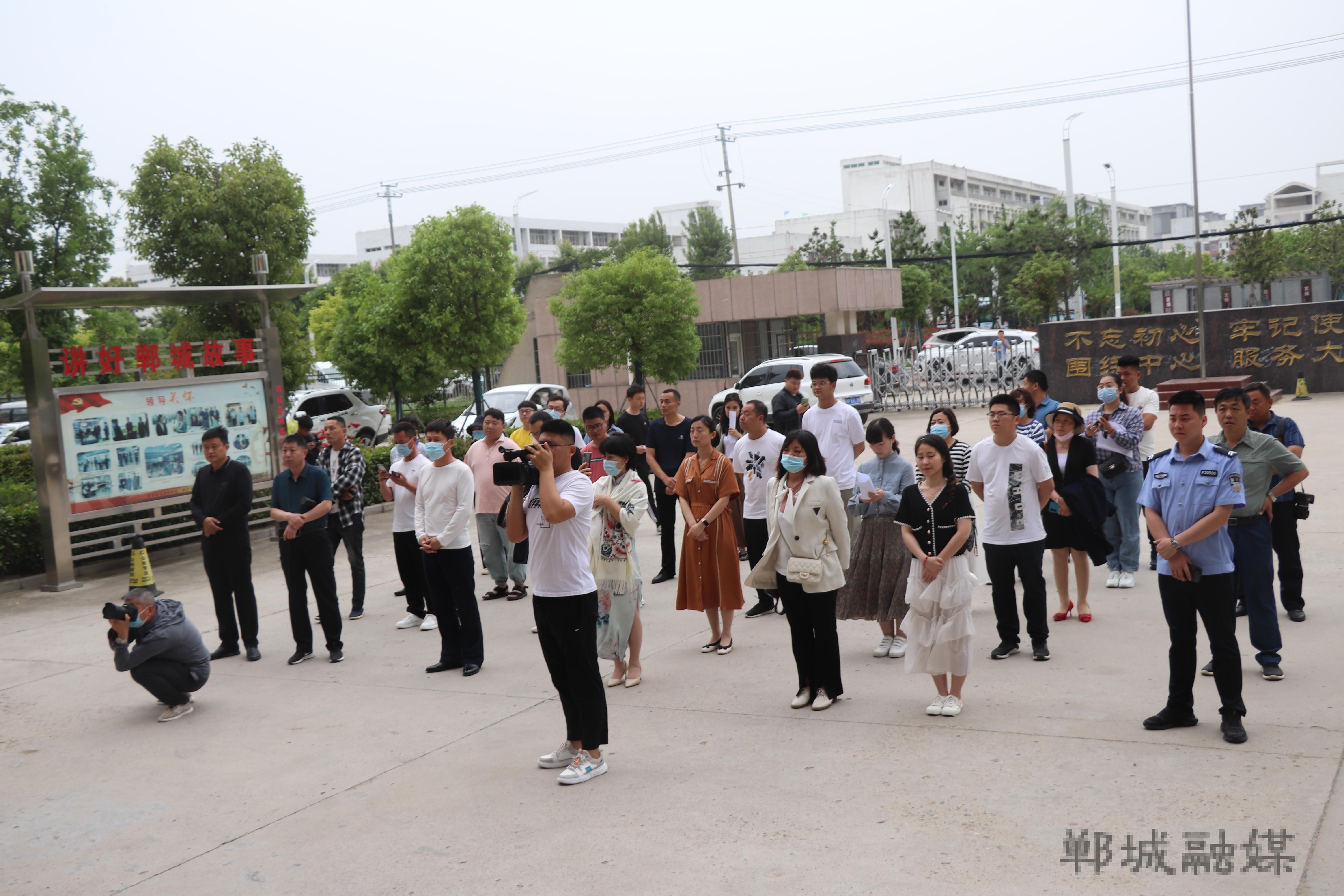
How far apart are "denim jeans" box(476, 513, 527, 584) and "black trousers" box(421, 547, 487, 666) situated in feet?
6.67

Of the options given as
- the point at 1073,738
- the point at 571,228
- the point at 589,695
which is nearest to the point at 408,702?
the point at 589,695

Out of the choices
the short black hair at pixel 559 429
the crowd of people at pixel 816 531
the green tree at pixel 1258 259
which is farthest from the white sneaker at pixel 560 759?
the green tree at pixel 1258 259

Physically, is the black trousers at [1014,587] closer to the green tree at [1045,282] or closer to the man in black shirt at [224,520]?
the man in black shirt at [224,520]

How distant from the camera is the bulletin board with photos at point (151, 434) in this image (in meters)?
10.9

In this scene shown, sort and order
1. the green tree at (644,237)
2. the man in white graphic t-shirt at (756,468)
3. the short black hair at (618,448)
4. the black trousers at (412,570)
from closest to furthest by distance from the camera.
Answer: the short black hair at (618,448) < the man in white graphic t-shirt at (756,468) < the black trousers at (412,570) < the green tree at (644,237)

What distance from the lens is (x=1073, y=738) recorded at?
502 cm

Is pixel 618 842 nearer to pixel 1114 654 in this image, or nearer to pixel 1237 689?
pixel 1237 689

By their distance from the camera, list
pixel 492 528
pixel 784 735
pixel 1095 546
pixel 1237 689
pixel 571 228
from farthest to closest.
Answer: pixel 571 228 → pixel 492 528 → pixel 1095 546 → pixel 784 735 → pixel 1237 689

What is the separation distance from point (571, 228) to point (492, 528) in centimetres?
9922

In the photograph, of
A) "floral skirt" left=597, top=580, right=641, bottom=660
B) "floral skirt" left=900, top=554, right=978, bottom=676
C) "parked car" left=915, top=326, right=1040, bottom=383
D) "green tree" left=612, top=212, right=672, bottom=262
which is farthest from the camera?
"green tree" left=612, top=212, right=672, bottom=262

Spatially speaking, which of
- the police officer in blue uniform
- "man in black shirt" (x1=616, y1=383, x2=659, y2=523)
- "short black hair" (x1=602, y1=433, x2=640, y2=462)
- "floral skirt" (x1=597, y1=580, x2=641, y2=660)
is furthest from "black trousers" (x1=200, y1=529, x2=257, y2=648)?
the police officer in blue uniform

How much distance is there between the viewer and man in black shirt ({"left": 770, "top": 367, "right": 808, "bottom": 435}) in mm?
9578

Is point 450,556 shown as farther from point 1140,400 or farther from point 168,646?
point 1140,400

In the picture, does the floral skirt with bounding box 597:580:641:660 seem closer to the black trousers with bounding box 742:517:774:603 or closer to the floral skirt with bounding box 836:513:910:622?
the floral skirt with bounding box 836:513:910:622
